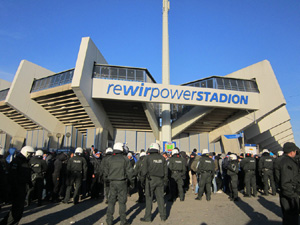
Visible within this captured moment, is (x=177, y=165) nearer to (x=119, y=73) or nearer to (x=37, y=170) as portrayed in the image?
(x=37, y=170)

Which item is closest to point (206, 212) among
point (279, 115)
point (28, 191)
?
point (28, 191)

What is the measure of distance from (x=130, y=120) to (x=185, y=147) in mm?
7984

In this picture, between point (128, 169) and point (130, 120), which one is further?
point (130, 120)

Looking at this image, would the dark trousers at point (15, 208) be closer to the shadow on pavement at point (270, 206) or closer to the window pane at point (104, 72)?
the shadow on pavement at point (270, 206)

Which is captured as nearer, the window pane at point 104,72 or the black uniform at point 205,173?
the black uniform at point 205,173

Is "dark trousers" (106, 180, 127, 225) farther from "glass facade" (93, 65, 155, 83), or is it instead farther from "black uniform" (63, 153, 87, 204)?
"glass facade" (93, 65, 155, 83)

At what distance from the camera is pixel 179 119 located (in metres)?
25.1

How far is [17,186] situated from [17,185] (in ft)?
0.06

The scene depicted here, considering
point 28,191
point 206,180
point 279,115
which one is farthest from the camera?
point 279,115

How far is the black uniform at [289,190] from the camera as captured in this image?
371 cm

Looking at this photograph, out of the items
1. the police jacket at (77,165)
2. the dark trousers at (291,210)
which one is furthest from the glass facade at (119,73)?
the dark trousers at (291,210)

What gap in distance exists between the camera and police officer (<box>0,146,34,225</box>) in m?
4.34

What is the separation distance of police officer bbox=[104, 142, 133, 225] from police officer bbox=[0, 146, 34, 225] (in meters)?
1.69

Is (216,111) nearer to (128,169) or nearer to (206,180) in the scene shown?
(206,180)
